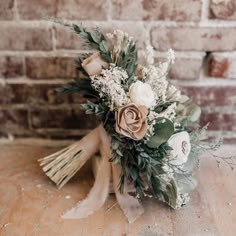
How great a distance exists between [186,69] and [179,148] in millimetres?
297

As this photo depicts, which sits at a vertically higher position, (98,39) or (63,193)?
(98,39)

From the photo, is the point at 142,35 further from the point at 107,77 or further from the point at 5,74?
the point at 5,74

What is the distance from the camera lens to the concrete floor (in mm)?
896

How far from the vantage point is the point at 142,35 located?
111cm

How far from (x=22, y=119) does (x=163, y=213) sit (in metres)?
0.51

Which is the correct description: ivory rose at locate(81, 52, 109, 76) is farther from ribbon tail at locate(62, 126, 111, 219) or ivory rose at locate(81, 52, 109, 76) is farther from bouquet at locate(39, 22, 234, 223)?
ribbon tail at locate(62, 126, 111, 219)

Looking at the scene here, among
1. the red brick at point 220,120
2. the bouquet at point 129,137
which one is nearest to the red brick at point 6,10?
the bouquet at point 129,137

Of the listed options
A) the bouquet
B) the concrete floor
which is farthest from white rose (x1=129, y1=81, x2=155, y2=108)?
the concrete floor

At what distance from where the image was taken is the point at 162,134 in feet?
2.96

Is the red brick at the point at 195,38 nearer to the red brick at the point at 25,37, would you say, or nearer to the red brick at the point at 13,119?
the red brick at the point at 25,37

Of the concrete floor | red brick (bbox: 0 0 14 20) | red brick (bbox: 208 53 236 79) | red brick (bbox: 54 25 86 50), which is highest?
red brick (bbox: 0 0 14 20)

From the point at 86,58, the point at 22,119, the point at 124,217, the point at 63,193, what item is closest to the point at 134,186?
the point at 124,217

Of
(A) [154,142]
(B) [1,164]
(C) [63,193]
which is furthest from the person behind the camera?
(B) [1,164]

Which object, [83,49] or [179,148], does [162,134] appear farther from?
[83,49]
